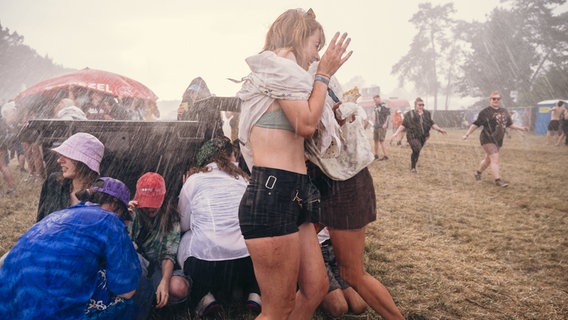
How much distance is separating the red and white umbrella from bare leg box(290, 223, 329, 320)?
726 cm

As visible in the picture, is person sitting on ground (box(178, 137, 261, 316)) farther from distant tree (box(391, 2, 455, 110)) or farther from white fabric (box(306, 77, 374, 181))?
distant tree (box(391, 2, 455, 110))

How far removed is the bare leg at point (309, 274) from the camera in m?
1.83

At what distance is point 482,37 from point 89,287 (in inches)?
1824

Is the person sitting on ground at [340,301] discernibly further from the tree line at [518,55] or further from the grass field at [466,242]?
the tree line at [518,55]

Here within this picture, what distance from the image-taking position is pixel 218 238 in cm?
243

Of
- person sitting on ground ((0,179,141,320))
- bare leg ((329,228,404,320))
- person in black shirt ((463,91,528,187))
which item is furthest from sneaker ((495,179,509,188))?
person sitting on ground ((0,179,141,320))

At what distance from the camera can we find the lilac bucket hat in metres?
2.64

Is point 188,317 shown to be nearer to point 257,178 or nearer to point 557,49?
point 257,178

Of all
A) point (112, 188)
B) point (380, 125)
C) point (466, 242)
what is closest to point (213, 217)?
point (112, 188)

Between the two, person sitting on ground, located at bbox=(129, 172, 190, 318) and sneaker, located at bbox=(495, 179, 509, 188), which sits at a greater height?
person sitting on ground, located at bbox=(129, 172, 190, 318)

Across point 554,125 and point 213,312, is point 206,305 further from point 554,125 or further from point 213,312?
point 554,125

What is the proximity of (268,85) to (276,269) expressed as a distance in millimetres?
839

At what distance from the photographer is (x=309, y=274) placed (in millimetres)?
1842

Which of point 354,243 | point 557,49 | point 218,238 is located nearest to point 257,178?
point 354,243
